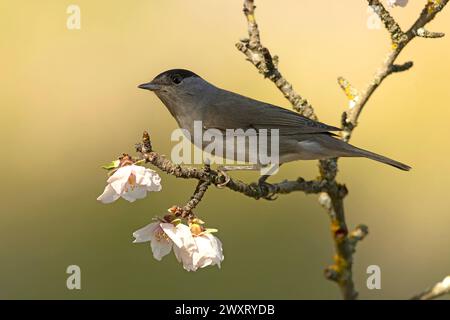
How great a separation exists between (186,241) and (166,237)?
0.10 meters

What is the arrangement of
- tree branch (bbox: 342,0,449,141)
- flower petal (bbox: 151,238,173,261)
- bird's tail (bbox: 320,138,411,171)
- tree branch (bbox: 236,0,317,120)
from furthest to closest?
bird's tail (bbox: 320,138,411,171), tree branch (bbox: 236,0,317,120), tree branch (bbox: 342,0,449,141), flower petal (bbox: 151,238,173,261)

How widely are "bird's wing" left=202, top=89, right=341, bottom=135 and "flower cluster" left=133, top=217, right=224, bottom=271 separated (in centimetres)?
110

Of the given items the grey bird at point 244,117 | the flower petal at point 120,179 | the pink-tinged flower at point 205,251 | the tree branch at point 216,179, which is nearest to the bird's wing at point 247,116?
the grey bird at point 244,117

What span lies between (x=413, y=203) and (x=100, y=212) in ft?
6.47

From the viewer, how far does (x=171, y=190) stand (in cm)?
474

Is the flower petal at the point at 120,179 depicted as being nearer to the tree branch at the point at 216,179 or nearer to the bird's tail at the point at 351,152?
the tree branch at the point at 216,179

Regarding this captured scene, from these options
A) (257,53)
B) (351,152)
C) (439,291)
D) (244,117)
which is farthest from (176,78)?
(439,291)

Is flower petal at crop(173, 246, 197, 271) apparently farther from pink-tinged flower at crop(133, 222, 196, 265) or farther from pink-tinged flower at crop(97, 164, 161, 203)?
pink-tinged flower at crop(97, 164, 161, 203)

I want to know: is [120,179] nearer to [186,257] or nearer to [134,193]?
[134,193]

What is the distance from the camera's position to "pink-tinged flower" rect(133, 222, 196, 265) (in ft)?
6.14

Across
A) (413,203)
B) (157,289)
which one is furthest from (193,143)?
(413,203)

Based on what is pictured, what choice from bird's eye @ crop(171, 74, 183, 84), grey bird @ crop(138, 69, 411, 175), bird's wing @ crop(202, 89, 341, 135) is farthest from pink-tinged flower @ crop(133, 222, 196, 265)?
bird's eye @ crop(171, 74, 183, 84)

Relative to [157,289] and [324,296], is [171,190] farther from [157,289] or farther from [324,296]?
[324,296]

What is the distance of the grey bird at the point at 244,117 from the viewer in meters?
2.84
